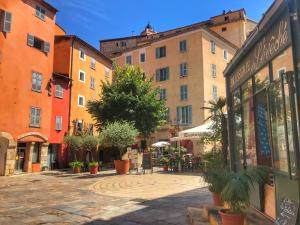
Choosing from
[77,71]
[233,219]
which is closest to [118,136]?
[77,71]

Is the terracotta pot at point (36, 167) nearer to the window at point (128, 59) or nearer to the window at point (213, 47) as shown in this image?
the window at point (128, 59)

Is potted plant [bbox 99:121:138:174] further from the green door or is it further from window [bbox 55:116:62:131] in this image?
the green door

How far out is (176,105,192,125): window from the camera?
3412 cm

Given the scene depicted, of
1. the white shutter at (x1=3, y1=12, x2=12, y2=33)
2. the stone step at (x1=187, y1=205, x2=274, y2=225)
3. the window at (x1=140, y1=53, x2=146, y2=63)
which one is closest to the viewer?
the stone step at (x1=187, y1=205, x2=274, y2=225)

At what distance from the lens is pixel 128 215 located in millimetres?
8219

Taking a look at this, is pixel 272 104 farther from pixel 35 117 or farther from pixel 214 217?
pixel 35 117

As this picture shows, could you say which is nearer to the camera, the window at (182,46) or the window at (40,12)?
the window at (40,12)

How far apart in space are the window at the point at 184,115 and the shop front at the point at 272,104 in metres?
26.0

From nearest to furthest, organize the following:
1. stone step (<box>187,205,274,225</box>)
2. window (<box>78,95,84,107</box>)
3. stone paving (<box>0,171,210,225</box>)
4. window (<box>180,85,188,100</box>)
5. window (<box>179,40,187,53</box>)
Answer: stone step (<box>187,205,274,225</box>) < stone paving (<box>0,171,210,225</box>) < window (<box>78,95,84,107</box>) < window (<box>180,85,188,100</box>) < window (<box>179,40,187,53</box>)

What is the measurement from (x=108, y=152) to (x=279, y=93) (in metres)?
29.2

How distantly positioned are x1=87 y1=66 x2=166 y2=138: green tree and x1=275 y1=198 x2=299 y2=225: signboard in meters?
20.6

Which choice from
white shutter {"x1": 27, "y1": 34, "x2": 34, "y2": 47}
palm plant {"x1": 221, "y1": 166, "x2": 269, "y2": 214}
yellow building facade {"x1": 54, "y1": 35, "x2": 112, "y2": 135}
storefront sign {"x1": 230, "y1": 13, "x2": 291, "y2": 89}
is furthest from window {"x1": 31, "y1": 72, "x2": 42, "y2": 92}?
palm plant {"x1": 221, "y1": 166, "x2": 269, "y2": 214}

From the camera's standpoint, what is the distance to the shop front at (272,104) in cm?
452

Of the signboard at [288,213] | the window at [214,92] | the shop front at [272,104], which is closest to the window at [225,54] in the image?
the window at [214,92]
